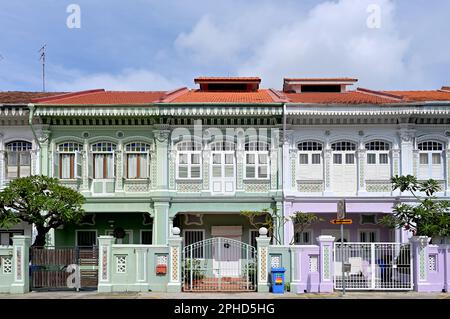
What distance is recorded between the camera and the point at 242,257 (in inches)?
769

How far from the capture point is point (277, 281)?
719 inches

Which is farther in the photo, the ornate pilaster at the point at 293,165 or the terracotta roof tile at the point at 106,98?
the terracotta roof tile at the point at 106,98

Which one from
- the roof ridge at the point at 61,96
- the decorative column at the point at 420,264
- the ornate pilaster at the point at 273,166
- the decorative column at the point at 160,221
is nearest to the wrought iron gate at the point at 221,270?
the decorative column at the point at 420,264

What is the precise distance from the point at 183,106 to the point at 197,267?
283 inches

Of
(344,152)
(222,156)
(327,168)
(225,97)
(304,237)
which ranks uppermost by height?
(225,97)

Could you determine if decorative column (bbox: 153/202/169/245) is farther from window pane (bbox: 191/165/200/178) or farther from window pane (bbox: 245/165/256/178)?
window pane (bbox: 245/165/256/178)

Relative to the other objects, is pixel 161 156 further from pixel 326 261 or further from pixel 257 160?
pixel 326 261

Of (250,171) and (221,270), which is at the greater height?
(250,171)

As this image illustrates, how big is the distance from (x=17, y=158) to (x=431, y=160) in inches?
635

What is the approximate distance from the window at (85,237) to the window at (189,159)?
439 centimetres

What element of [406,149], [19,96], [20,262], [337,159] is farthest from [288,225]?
[19,96]

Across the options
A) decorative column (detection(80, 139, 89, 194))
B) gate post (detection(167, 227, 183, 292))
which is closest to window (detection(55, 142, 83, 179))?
decorative column (detection(80, 139, 89, 194))

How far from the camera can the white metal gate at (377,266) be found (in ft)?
60.7

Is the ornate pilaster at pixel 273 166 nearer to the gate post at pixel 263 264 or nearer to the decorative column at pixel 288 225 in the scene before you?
the decorative column at pixel 288 225
